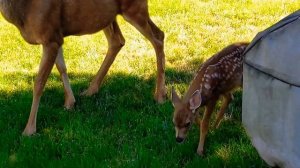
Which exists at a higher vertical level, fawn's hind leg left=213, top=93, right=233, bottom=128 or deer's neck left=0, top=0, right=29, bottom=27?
deer's neck left=0, top=0, right=29, bottom=27

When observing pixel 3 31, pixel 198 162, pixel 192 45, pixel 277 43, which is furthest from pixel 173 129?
pixel 3 31

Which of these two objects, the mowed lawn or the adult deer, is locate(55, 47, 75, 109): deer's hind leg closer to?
the adult deer

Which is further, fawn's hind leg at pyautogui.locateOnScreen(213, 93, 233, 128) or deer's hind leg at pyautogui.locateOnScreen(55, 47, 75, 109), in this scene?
deer's hind leg at pyautogui.locateOnScreen(55, 47, 75, 109)

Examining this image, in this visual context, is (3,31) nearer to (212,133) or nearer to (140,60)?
(140,60)

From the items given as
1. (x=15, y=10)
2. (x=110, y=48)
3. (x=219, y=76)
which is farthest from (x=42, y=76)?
(x=219, y=76)

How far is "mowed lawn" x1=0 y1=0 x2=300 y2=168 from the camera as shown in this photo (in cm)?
532

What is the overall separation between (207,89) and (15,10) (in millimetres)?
2097

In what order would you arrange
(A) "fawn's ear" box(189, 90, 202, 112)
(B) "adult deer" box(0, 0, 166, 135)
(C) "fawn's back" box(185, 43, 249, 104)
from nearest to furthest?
1. (A) "fawn's ear" box(189, 90, 202, 112)
2. (C) "fawn's back" box(185, 43, 249, 104)
3. (B) "adult deer" box(0, 0, 166, 135)

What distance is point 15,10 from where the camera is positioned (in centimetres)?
598

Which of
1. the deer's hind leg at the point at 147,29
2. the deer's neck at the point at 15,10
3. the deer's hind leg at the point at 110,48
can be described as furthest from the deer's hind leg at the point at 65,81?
the deer's hind leg at the point at 147,29

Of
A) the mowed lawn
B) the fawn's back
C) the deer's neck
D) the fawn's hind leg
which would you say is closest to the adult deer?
the deer's neck

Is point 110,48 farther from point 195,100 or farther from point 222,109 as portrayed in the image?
point 195,100

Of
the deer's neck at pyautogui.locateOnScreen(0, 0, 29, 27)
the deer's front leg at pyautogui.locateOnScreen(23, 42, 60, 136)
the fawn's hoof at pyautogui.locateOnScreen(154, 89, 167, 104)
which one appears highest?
the deer's neck at pyautogui.locateOnScreen(0, 0, 29, 27)

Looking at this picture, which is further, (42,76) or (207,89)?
(42,76)
